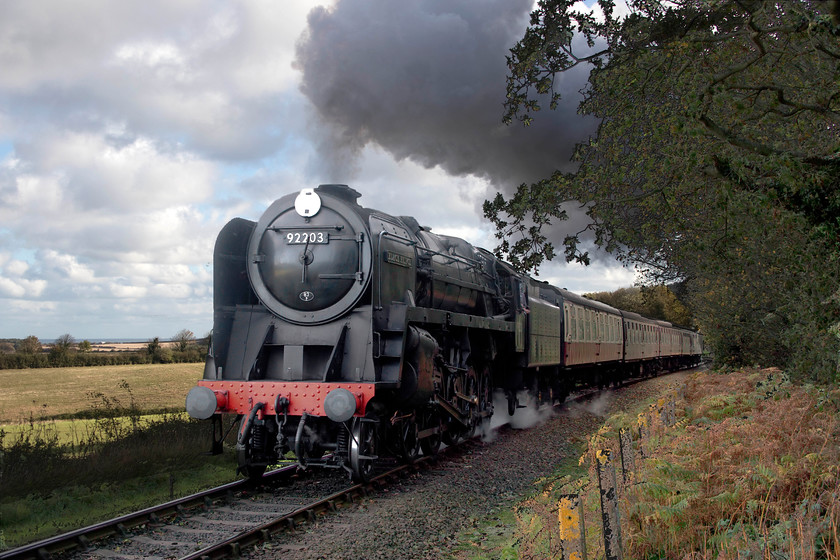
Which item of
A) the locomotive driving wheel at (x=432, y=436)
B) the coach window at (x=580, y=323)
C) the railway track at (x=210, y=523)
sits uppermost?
the coach window at (x=580, y=323)

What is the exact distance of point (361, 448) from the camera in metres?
7.26

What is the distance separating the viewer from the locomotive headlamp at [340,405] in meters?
6.94

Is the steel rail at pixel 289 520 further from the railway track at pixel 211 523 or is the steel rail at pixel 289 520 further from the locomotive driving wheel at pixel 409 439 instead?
the locomotive driving wheel at pixel 409 439

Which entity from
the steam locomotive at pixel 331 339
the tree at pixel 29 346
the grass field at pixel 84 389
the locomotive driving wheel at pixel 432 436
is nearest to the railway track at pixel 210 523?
the steam locomotive at pixel 331 339

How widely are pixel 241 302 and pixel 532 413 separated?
818cm

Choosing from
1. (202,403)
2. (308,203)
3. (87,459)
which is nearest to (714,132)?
(308,203)

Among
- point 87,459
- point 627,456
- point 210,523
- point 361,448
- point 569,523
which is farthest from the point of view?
point 87,459

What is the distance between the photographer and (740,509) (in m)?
4.69

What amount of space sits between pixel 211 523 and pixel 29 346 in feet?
38.4

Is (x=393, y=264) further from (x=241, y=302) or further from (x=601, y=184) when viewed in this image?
(x=601, y=184)

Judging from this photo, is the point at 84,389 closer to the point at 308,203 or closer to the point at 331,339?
the point at 331,339

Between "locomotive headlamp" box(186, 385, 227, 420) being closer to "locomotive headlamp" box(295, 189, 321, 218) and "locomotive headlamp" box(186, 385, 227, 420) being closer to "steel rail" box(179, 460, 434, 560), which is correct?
"steel rail" box(179, 460, 434, 560)

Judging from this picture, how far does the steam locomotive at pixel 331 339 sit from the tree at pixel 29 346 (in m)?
9.43

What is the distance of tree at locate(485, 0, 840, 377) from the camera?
6.58m
